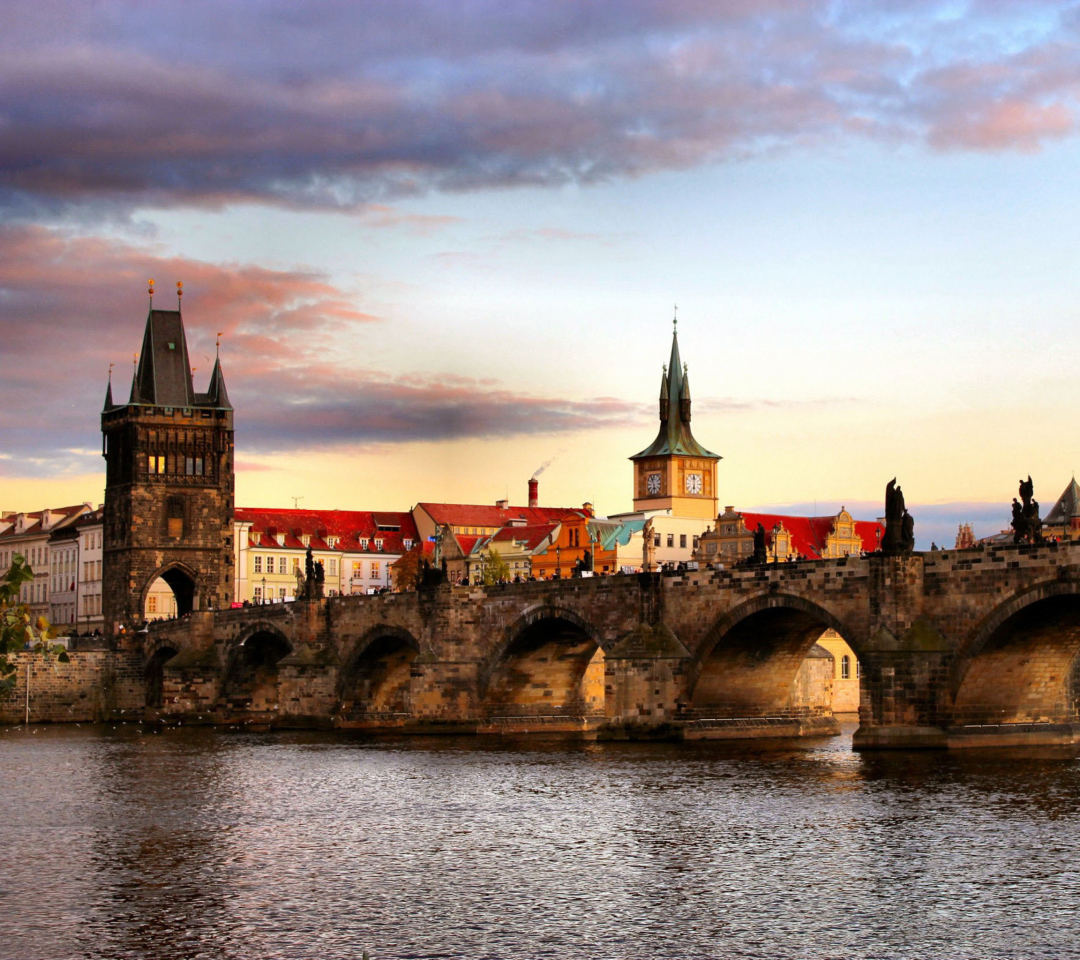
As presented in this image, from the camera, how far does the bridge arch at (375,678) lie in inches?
2800

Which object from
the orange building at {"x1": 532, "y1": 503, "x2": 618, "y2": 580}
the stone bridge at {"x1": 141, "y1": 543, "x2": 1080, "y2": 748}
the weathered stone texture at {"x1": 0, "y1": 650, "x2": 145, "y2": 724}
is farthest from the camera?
the orange building at {"x1": 532, "y1": 503, "x2": 618, "y2": 580}

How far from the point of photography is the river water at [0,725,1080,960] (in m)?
22.0

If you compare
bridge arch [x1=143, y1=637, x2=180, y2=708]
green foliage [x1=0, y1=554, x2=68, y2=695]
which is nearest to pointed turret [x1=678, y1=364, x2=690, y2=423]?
bridge arch [x1=143, y1=637, x2=180, y2=708]

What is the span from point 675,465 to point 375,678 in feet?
202

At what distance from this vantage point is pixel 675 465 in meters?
131

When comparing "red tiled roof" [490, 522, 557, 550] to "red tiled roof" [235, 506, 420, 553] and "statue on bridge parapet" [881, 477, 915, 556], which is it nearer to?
"red tiled roof" [235, 506, 420, 553]

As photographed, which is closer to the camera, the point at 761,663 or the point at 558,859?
the point at 558,859

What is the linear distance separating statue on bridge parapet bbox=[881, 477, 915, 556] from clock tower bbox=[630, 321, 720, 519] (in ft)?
272

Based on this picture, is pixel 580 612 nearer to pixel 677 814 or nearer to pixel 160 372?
pixel 677 814

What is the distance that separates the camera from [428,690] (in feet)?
206

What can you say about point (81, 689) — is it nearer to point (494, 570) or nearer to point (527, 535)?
point (494, 570)

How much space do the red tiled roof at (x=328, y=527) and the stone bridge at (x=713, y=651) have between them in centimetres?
4968

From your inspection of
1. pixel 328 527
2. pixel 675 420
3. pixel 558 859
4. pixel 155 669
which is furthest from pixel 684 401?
pixel 558 859

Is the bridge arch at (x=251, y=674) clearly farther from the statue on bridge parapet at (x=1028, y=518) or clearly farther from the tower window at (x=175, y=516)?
the statue on bridge parapet at (x=1028, y=518)
